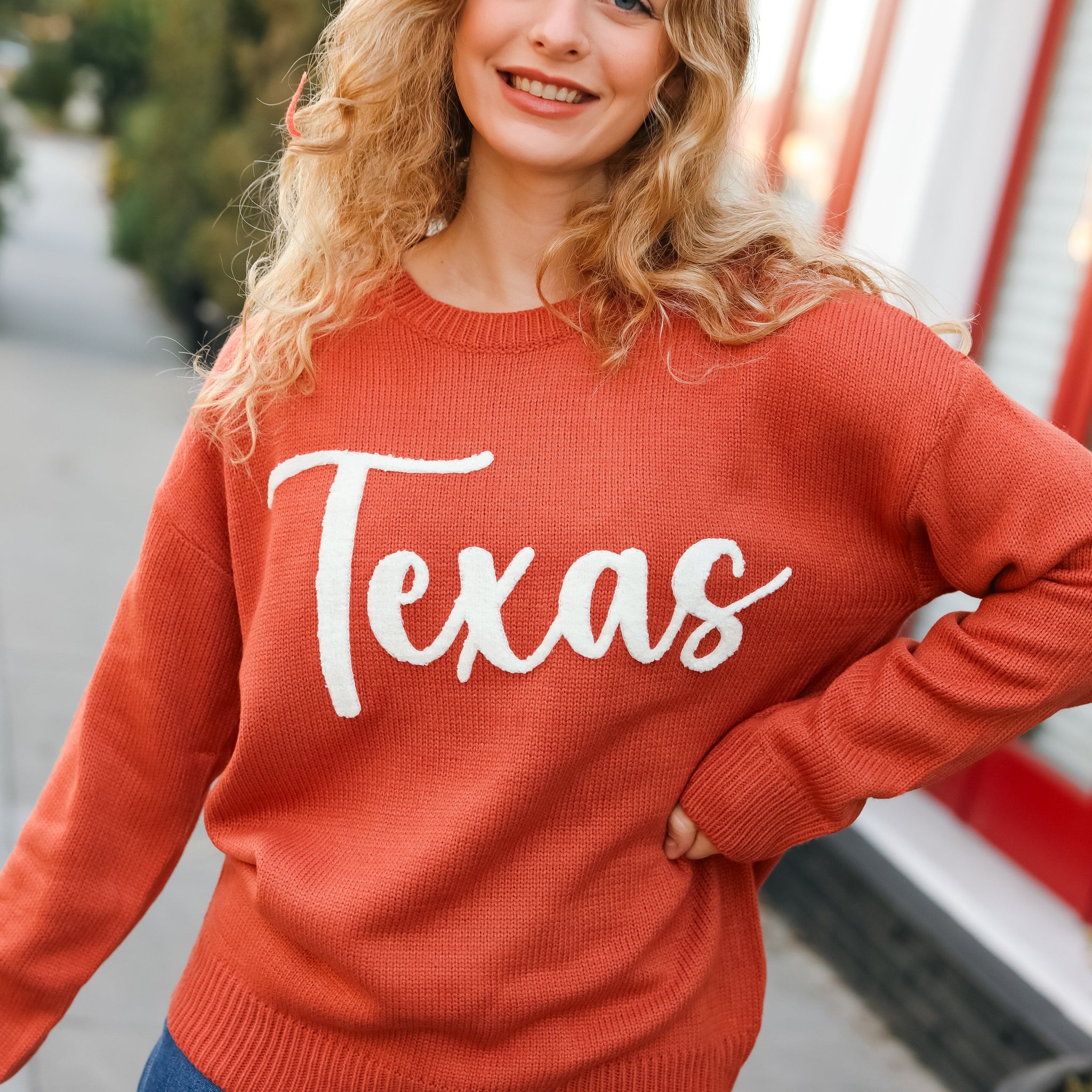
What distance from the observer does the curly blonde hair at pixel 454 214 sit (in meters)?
1.59

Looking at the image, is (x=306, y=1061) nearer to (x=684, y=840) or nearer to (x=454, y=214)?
(x=684, y=840)

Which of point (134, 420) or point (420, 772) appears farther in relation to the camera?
point (134, 420)

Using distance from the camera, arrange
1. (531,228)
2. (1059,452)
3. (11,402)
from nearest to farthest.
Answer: (1059,452), (531,228), (11,402)

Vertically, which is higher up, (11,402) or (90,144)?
(11,402)

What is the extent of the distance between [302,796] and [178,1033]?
0.32 metres

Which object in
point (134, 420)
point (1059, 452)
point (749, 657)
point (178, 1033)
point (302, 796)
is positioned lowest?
point (134, 420)

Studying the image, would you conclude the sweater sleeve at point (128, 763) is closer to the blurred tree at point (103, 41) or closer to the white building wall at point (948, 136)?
the white building wall at point (948, 136)

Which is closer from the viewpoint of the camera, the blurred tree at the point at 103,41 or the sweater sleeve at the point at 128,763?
the sweater sleeve at the point at 128,763

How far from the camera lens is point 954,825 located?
387cm

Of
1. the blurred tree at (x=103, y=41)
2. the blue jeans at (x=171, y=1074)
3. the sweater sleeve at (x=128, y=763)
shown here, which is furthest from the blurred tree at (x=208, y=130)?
the blurred tree at (x=103, y=41)

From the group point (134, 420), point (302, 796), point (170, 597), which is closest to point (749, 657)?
point (302, 796)

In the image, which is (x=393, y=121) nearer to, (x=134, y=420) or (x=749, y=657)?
(x=749, y=657)

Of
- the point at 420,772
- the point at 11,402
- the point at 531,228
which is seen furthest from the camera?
the point at 11,402

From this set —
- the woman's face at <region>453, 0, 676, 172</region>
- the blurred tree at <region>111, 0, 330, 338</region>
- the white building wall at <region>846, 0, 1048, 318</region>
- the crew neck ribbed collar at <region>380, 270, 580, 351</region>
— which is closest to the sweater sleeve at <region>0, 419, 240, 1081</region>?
the crew neck ribbed collar at <region>380, 270, 580, 351</region>
